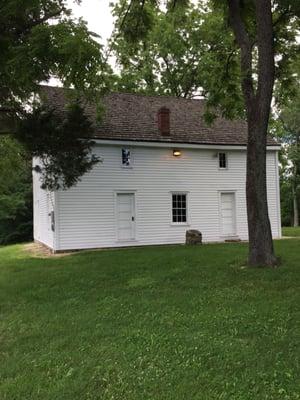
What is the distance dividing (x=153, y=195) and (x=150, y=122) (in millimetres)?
3487

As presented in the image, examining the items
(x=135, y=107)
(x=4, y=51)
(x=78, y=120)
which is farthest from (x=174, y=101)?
(x=4, y=51)

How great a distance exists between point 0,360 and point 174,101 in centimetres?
1946

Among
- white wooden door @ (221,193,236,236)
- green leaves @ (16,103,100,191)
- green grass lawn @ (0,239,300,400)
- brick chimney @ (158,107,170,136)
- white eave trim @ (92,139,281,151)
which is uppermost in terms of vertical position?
brick chimney @ (158,107,170,136)

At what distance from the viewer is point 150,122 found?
21.1 meters

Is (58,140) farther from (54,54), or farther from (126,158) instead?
(126,158)

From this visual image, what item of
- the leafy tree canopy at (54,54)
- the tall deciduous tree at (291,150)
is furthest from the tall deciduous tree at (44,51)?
the tall deciduous tree at (291,150)

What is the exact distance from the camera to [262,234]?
436 inches

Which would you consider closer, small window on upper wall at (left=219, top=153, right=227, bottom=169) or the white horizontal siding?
the white horizontal siding

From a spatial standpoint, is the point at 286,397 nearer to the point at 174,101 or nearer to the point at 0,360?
the point at 0,360

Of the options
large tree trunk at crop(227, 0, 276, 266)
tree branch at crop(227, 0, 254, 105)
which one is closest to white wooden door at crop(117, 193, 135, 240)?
large tree trunk at crop(227, 0, 276, 266)

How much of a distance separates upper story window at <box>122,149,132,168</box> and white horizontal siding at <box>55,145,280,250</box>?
21 cm

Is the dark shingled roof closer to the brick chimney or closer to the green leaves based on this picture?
the brick chimney

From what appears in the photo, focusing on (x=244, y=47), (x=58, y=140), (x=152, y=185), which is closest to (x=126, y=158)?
(x=152, y=185)

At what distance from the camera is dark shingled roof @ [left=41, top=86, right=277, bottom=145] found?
19734mm
